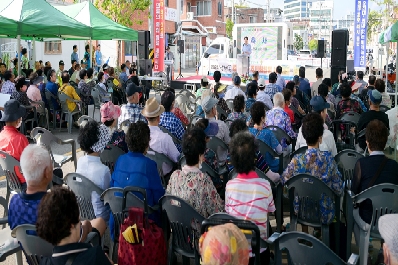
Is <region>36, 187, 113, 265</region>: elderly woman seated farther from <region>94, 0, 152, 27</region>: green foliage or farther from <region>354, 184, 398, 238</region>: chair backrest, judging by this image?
<region>94, 0, 152, 27</region>: green foliage

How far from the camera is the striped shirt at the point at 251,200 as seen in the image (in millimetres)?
3453

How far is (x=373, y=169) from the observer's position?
3951 millimetres

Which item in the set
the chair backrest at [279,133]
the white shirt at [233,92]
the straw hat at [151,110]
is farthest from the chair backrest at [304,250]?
the white shirt at [233,92]

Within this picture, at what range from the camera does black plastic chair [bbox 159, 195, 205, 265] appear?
338 cm

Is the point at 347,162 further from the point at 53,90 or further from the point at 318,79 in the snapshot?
the point at 53,90

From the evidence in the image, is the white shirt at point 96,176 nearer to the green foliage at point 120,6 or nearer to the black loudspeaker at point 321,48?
the black loudspeaker at point 321,48

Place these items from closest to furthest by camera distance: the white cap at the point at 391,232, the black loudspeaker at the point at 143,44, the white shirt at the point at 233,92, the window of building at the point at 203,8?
the white cap at the point at 391,232
the white shirt at the point at 233,92
the black loudspeaker at the point at 143,44
the window of building at the point at 203,8

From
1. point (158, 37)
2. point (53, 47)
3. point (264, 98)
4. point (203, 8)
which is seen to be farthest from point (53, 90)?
point (203, 8)

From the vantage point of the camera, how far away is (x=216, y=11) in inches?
2010

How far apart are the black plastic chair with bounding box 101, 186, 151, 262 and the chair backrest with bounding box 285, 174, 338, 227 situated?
118cm

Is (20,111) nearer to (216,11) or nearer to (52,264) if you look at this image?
(52,264)

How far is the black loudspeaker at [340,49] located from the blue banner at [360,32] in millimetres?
7076

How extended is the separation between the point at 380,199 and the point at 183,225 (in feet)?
4.96

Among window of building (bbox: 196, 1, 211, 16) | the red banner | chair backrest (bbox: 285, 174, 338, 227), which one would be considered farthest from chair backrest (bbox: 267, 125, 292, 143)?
window of building (bbox: 196, 1, 211, 16)
